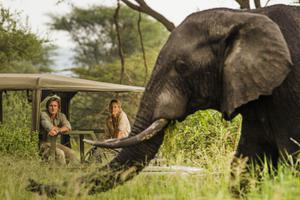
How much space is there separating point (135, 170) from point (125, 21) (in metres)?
28.7

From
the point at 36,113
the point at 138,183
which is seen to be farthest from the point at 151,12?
the point at 138,183

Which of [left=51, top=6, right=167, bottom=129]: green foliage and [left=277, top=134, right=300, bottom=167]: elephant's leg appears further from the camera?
[left=51, top=6, right=167, bottom=129]: green foliage

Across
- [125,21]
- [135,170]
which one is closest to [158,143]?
[135,170]

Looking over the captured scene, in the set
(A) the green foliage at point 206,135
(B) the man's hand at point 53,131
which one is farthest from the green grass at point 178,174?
(B) the man's hand at point 53,131

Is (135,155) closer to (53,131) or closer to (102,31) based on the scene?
(53,131)

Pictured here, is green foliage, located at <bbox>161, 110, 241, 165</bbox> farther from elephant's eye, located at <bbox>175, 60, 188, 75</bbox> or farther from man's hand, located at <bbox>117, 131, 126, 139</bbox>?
elephant's eye, located at <bbox>175, 60, 188, 75</bbox>

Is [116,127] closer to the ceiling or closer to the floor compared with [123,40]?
closer to the floor

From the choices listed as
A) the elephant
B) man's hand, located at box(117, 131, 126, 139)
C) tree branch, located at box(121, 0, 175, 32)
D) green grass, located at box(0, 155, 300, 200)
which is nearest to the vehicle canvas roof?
man's hand, located at box(117, 131, 126, 139)

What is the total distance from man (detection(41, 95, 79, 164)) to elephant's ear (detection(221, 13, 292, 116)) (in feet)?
12.8

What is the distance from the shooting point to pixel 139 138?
5.44 m

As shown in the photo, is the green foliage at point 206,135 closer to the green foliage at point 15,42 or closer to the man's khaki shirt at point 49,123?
the man's khaki shirt at point 49,123

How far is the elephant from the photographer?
218 inches

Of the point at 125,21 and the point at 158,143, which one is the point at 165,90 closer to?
the point at 158,143

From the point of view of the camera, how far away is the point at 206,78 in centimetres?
577
